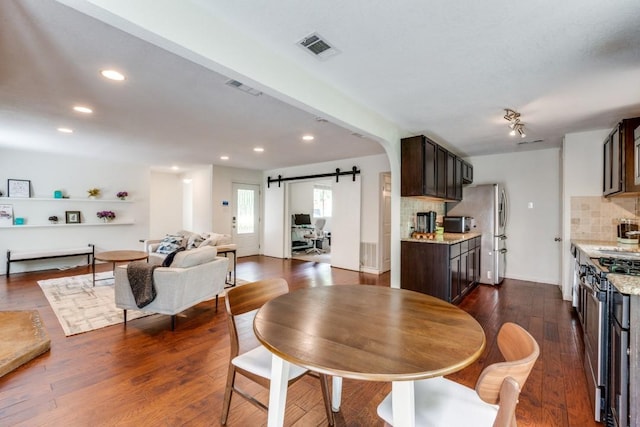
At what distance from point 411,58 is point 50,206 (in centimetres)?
747

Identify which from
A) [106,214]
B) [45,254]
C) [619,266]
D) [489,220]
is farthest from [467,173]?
[45,254]

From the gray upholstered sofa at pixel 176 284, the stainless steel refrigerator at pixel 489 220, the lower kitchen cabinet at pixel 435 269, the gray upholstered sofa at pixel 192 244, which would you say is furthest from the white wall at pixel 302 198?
the gray upholstered sofa at pixel 176 284

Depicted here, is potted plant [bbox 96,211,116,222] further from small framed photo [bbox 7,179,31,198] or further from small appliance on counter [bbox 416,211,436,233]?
small appliance on counter [bbox 416,211,436,233]

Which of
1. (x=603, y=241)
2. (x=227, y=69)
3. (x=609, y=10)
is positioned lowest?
(x=603, y=241)

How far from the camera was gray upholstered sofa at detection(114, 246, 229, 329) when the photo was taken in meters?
3.00

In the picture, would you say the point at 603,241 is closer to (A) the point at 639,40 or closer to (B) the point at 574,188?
(B) the point at 574,188

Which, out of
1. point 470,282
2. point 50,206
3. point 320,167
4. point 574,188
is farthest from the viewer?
point 320,167

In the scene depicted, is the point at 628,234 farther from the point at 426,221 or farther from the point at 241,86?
the point at 241,86

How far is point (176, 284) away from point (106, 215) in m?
4.96

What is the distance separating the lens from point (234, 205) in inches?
301

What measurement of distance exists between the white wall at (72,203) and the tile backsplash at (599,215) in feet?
28.2

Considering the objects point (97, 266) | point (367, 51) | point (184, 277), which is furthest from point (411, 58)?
point (97, 266)

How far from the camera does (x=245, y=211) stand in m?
7.90

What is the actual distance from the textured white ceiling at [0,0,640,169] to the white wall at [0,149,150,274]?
1.79 metres
